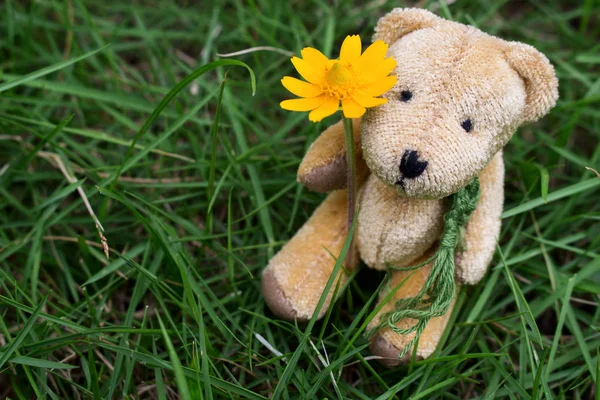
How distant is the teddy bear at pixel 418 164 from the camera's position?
1.09 m

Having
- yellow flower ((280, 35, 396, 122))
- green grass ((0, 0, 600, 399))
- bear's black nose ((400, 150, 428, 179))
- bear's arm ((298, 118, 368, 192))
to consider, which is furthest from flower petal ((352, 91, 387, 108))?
green grass ((0, 0, 600, 399))

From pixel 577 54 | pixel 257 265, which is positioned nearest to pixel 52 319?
pixel 257 265

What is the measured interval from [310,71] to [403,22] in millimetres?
270

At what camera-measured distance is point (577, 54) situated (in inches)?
78.4

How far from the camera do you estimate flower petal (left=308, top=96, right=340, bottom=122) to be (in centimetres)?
105

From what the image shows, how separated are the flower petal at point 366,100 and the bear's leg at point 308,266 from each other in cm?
42

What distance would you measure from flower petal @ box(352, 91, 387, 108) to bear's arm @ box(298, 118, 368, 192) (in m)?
0.22

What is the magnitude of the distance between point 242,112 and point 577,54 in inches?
45.2

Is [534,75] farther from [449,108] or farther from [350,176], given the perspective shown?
[350,176]

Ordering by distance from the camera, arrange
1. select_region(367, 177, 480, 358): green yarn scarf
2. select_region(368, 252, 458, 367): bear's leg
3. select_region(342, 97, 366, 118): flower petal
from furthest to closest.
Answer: select_region(368, 252, 458, 367): bear's leg, select_region(367, 177, 480, 358): green yarn scarf, select_region(342, 97, 366, 118): flower petal

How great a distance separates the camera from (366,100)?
1066 mm

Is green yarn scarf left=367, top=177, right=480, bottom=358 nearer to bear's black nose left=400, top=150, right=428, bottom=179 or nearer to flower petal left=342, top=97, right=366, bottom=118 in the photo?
bear's black nose left=400, top=150, right=428, bottom=179

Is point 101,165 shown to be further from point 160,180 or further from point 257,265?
point 257,265

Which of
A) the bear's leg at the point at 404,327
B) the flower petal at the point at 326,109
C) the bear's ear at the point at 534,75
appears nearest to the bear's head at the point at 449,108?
the bear's ear at the point at 534,75
